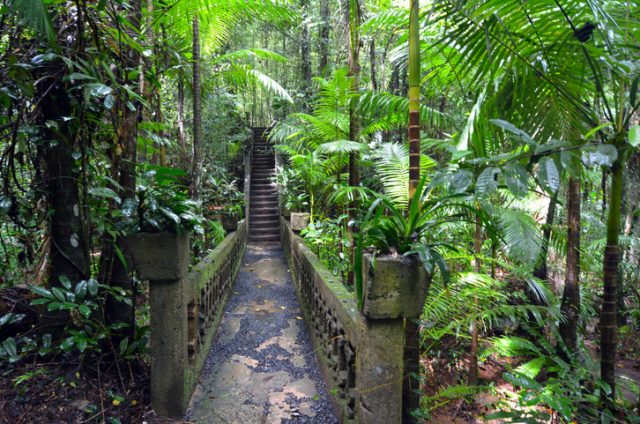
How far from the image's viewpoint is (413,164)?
6.86 ft

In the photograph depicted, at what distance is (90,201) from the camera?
96.9 inches

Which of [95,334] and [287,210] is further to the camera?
[287,210]

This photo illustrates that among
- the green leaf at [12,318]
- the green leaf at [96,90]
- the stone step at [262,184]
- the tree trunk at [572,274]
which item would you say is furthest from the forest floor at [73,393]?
the stone step at [262,184]

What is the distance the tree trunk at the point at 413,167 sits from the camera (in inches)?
80.0

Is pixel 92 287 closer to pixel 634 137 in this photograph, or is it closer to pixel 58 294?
pixel 58 294

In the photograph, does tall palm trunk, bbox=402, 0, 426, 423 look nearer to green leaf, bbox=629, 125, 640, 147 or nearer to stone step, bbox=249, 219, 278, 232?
green leaf, bbox=629, 125, 640, 147

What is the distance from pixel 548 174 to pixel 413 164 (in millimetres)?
1033

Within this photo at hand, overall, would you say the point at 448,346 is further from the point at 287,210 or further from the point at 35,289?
the point at 287,210

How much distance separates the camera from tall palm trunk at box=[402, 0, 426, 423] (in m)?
2.03

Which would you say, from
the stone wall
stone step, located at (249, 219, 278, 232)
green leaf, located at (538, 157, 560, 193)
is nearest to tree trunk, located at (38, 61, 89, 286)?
the stone wall

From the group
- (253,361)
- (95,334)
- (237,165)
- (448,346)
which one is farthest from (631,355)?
(237,165)

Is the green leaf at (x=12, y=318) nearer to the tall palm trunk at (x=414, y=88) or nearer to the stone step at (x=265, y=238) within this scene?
the tall palm trunk at (x=414, y=88)

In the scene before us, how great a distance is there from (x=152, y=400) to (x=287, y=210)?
19.9ft

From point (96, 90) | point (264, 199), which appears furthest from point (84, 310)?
point (264, 199)
